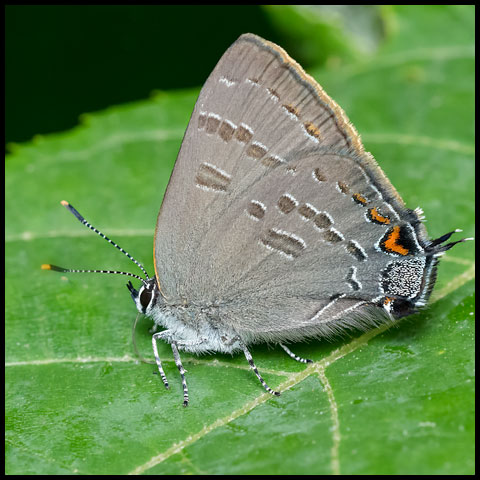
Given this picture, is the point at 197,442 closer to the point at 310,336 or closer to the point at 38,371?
the point at 310,336

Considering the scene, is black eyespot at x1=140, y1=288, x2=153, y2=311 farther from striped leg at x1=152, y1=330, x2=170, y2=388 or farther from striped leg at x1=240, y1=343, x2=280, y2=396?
striped leg at x1=240, y1=343, x2=280, y2=396

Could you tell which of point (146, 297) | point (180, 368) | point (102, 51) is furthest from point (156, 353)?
point (102, 51)

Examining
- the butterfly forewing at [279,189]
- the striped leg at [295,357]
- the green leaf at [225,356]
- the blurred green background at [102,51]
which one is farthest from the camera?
the blurred green background at [102,51]

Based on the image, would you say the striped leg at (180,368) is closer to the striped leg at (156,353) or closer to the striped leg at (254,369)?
the striped leg at (156,353)

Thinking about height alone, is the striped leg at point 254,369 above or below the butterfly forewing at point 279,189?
below

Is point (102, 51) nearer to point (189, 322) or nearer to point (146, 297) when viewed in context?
point (146, 297)

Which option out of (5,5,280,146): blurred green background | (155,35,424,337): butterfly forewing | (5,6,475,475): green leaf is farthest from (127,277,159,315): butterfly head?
(5,5,280,146): blurred green background

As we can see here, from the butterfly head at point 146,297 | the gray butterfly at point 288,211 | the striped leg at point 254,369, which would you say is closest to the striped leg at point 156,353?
the gray butterfly at point 288,211
